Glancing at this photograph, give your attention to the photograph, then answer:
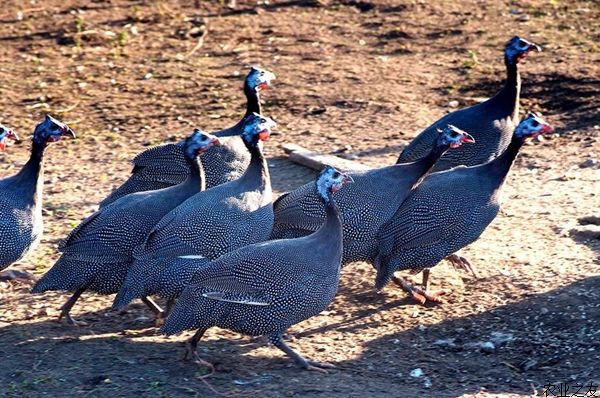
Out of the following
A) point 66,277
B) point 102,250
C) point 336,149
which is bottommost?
point 336,149

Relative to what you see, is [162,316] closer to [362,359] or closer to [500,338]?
[362,359]

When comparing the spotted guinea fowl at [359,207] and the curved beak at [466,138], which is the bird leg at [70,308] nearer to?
the spotted guinea fowl at [359,207]

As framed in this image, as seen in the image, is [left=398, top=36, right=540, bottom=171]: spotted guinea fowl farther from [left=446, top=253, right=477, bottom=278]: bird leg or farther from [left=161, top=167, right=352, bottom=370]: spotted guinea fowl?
[left=161, top=167, right=352, bottom=370]: spotted guinea fowl

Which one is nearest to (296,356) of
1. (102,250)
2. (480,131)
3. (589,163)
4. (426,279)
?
(102,250)

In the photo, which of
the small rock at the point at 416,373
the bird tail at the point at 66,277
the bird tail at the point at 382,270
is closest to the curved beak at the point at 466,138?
the bird tail at the point at 382,270

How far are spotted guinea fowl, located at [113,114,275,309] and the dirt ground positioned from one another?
0.29 m

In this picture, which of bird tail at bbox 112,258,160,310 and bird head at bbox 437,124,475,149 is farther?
bird head at bbox 437,124,475,149

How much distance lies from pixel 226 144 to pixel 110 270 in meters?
1.36

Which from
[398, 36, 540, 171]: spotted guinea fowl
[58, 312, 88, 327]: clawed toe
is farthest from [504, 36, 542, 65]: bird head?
[58, 312, 88, 327]: clawed toe

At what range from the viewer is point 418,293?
19.8 ft

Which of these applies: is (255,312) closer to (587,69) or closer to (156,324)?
(156,324)

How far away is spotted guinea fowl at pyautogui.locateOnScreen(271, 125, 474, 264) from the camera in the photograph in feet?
19.5

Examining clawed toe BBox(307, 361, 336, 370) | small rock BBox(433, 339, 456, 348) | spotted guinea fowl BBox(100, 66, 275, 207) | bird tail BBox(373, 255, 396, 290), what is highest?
spotted guinea fowl BBox(100, 66, 275, 207)

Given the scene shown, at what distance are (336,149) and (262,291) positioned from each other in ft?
10.8
